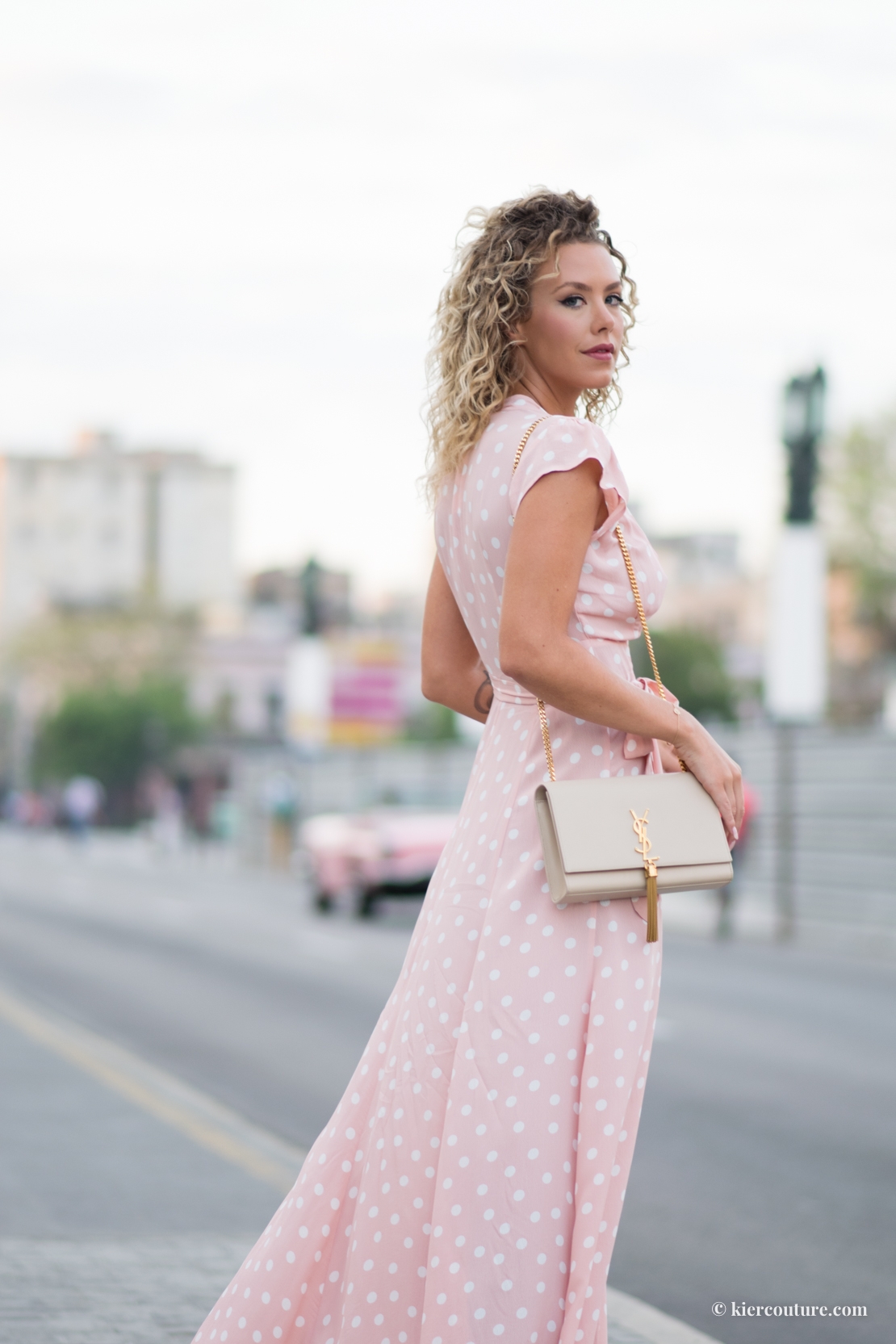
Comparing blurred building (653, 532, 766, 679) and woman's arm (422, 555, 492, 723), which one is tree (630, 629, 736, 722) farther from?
woman's arm (422, 555, 492, 723)

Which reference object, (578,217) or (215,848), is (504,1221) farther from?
(215,848)

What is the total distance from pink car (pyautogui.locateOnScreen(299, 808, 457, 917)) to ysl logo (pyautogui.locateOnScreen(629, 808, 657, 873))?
16.8 metres

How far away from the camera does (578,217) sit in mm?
2664

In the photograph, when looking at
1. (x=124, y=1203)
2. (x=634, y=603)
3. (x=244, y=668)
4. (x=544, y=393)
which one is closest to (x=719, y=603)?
(x=244, y=668)

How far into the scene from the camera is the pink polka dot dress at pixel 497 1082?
2.42 meters

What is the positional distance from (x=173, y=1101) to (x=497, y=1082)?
5.03 metres

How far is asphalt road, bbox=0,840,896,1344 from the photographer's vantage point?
4.95 m

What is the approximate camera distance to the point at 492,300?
2627mm

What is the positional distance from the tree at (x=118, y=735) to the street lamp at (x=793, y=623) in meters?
67.4

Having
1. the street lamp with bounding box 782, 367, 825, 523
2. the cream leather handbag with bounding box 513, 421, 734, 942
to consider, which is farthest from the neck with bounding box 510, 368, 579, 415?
the street lamp with bounding box 782, 367, 825, 523

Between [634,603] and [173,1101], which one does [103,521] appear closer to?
[173,1101]

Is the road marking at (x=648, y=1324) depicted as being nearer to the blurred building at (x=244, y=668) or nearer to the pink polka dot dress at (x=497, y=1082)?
the pink polka dot dress at (x=497, y=1082)

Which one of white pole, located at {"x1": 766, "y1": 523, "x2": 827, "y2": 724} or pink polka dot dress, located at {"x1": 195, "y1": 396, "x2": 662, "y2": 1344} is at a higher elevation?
white pole, located at {"x1": 766, "y1": 523, "x2": 827, "y2": 724}

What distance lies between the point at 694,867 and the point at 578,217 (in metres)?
0.93
